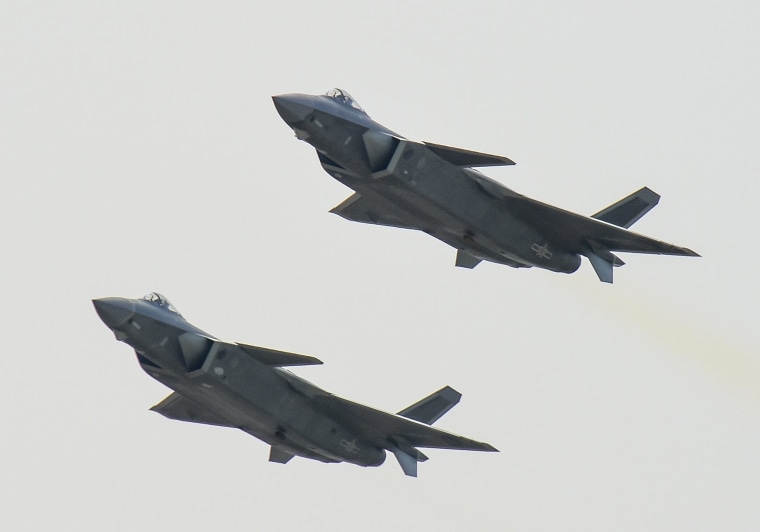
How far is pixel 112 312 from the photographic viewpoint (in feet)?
186

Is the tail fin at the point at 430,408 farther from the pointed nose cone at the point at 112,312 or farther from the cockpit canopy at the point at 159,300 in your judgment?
the pointed nose cone at the point at 112,312

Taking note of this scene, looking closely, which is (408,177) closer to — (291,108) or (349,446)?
(291,108)

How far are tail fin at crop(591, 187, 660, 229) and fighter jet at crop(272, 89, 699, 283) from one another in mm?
34

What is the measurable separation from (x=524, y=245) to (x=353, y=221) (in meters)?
6.51

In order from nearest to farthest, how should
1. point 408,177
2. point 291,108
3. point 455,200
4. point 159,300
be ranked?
point 291,108
point 408,177
point 455,200
point 159,300

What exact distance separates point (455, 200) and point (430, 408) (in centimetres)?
922

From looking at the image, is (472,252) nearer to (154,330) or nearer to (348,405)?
(348,405)

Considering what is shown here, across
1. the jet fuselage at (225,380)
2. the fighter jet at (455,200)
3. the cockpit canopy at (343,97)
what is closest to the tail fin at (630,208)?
the fighter jet at (455,200)

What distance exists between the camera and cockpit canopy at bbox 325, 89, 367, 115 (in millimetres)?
57688

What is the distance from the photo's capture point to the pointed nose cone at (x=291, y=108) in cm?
5544

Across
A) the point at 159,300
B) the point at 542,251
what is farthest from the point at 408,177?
the point at 159,300

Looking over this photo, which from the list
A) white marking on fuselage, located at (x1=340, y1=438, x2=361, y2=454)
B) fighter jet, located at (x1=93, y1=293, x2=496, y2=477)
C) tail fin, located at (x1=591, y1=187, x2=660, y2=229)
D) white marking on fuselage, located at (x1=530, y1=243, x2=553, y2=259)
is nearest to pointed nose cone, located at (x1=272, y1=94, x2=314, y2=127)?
fighter jet, located at (x1=93, y1=293, x2=496, y2=477)

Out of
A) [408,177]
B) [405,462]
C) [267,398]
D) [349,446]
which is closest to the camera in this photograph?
[408,177]

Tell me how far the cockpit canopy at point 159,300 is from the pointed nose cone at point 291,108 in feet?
26.0
